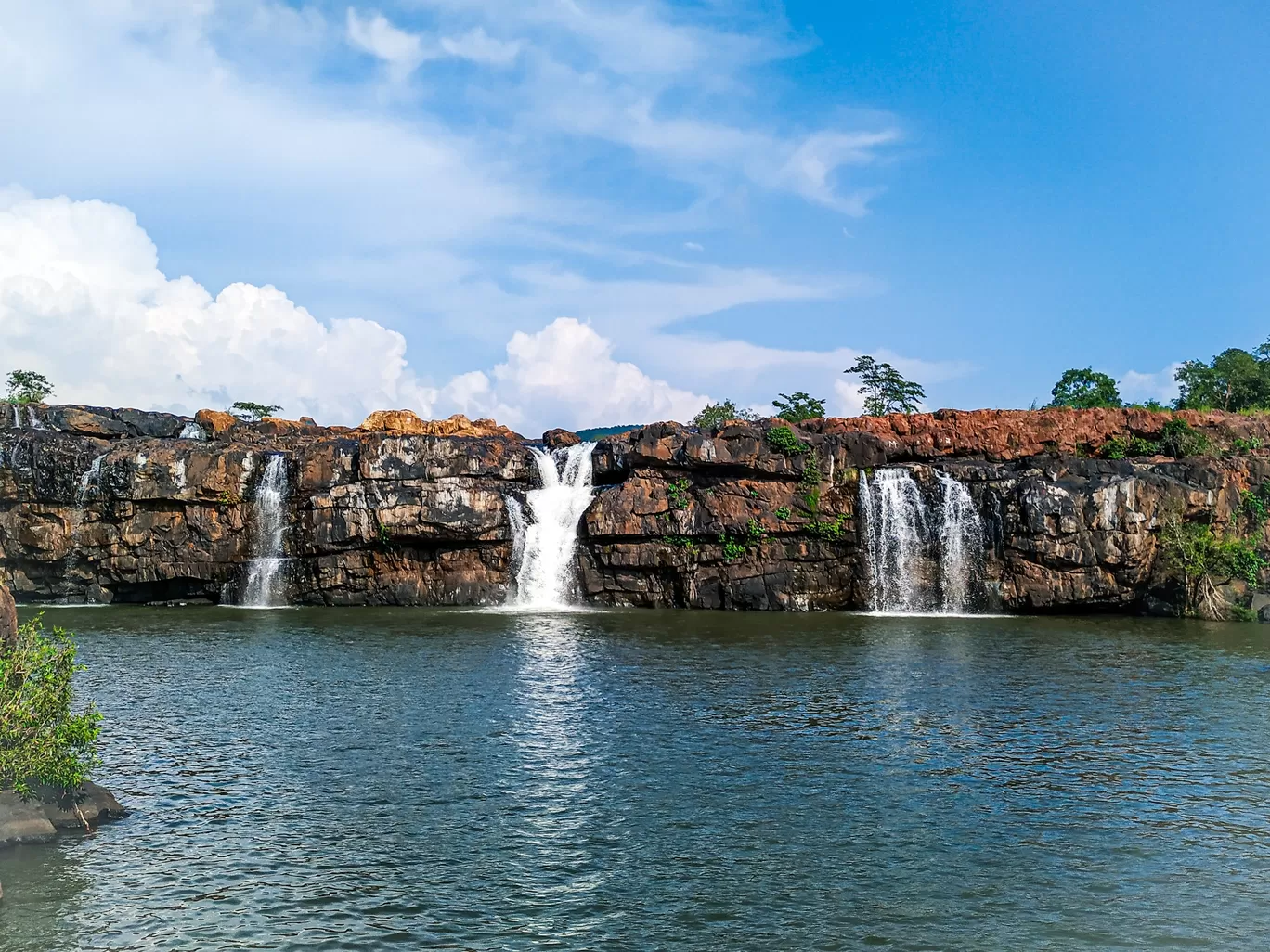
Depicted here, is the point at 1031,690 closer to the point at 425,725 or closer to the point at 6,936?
the point at 425,725

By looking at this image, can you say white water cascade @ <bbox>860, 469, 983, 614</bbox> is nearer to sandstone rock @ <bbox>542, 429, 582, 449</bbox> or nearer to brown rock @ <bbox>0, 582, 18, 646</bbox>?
sandstone rock @ <bbox>542, 429, 582, 449</bbox>

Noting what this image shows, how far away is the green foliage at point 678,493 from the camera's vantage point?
153 feet

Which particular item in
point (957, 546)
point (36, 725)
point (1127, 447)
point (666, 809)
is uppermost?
point (1127, 447)

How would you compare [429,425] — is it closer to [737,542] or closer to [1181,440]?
[737,542]

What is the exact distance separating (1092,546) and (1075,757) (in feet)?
88.2

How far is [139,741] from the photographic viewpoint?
18.5 metres

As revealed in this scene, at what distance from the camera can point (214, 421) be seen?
6319 centimetres

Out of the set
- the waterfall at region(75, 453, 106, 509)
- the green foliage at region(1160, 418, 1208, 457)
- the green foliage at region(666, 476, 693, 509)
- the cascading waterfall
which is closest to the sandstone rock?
the green foliage at region(666, 476, 693, 509)

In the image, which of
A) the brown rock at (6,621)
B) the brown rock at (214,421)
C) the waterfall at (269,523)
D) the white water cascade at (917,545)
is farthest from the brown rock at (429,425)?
the brown rock at (6,621)

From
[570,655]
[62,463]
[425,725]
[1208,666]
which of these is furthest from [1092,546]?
[62,463]

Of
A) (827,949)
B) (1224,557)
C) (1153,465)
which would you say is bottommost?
(827,949)

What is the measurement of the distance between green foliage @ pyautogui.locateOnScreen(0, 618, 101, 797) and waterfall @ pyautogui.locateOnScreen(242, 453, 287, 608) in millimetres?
36458

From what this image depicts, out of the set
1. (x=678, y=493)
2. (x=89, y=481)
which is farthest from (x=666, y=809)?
(x=89, y=481)

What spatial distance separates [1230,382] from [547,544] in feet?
180
